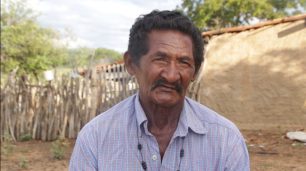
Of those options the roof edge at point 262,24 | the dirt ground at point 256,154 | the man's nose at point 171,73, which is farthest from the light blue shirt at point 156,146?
the roof edge at point 262,24

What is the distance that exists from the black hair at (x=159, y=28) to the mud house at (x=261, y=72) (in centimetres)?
67

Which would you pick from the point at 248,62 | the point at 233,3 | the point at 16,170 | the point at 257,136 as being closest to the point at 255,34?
the point at 248,62

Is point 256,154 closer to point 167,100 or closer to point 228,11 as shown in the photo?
point 167,100

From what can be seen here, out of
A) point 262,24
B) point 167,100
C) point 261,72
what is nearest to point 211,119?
point 167,100

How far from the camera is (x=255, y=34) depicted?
544cm

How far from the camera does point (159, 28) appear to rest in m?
1.76

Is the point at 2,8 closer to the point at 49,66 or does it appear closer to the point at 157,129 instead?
the point at 49,66

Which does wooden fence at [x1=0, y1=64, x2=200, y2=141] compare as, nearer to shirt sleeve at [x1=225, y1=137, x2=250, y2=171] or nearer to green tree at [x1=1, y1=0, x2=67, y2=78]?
shirt sleeve at [x1=225, y1=137, x2=250, y2=171]

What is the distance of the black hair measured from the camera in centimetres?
176

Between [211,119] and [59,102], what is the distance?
6.37 meters

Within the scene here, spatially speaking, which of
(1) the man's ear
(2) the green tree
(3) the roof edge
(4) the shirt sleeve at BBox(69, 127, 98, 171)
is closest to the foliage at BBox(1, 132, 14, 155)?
(3) the roof edge

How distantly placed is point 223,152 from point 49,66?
18.8 meters

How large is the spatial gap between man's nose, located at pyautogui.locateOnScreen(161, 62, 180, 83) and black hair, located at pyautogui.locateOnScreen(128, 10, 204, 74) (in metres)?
0.12

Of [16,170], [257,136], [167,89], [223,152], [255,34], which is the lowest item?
[16,170]
